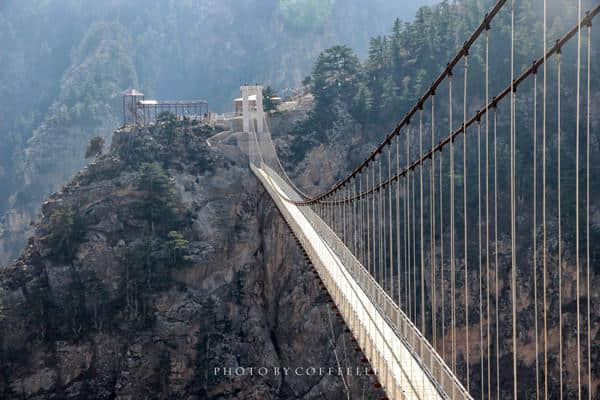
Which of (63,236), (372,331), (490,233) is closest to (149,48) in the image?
(63,236)

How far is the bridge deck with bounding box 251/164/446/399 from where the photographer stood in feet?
47.0

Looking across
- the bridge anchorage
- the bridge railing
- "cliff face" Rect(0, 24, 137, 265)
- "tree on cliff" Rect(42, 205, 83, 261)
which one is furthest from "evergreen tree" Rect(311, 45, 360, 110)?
"cliff face" Rect(0, 24, 137, 265)

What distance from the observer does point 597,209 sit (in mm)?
45688

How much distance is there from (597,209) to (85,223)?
24.7 metres

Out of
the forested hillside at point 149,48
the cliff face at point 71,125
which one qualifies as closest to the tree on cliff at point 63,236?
the cliff face at point 71,125

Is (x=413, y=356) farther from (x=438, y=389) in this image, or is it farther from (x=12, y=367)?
(x=12, y=367)

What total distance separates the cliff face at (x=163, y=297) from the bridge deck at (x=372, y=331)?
14.1 meters

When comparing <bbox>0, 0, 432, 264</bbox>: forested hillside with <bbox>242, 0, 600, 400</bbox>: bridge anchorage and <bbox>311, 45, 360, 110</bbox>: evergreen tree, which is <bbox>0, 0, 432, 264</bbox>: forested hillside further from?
<bbox>242, 0, 600, 400</bbox>: bridge anchorage

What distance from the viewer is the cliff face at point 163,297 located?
143 feet

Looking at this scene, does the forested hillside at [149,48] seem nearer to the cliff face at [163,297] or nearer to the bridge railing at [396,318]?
the cliff face at [163,297]

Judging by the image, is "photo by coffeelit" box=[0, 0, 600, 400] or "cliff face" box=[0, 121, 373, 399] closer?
"photo by coffeelit" box=[0, 0, 600, 400]

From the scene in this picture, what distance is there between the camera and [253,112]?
55938mm

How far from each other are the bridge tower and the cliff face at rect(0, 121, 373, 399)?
4426 millimetres

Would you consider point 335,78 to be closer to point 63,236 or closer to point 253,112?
point 253,112
